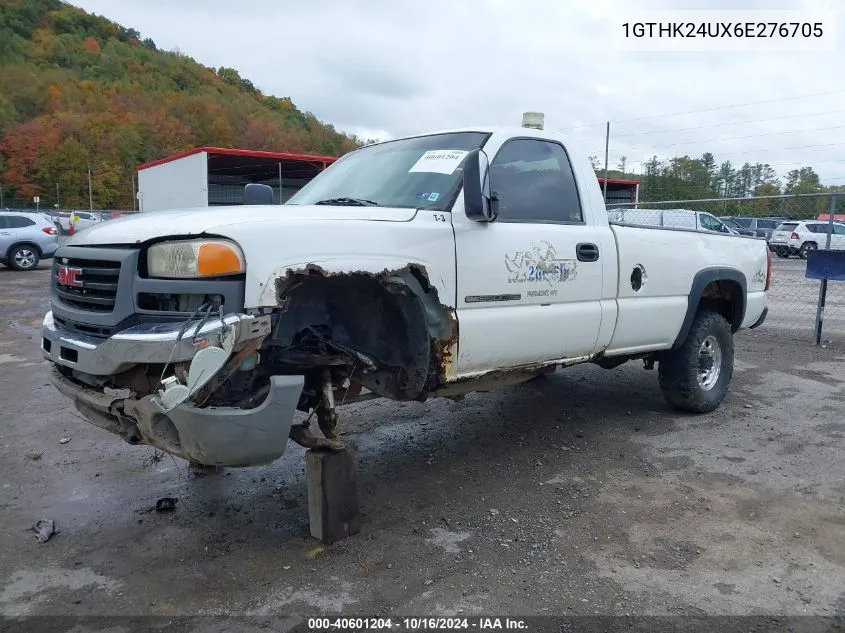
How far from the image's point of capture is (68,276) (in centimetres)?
313

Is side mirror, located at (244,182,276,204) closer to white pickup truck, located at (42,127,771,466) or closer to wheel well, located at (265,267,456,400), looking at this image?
white pickup truck, located at (42,127,771,466)

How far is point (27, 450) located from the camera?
4637mm

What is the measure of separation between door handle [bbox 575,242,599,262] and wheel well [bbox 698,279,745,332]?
1654 millimetres

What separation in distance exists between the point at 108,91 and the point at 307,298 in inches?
3446

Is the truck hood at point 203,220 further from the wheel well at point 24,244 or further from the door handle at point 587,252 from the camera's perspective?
the wheel well at point 24,244

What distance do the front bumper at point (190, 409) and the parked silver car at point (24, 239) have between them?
58.6 feet

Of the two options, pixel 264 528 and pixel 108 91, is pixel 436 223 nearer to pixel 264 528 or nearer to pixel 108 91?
pixel 264 528

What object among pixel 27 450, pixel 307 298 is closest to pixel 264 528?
pixel 307 298

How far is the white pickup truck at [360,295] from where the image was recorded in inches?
106

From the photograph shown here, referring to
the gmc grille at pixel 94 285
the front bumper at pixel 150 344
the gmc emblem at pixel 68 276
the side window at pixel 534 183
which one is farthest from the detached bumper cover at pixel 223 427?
the side window at pixel 534 183

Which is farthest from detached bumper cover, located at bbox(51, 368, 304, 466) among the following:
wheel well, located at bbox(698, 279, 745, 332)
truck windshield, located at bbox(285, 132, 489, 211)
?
wheel well, located at bbox(698, 279, 745, 332)

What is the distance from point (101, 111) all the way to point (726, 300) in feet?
264

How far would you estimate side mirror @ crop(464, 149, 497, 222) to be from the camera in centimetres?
341

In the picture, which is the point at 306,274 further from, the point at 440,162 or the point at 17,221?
the point at 17,221
